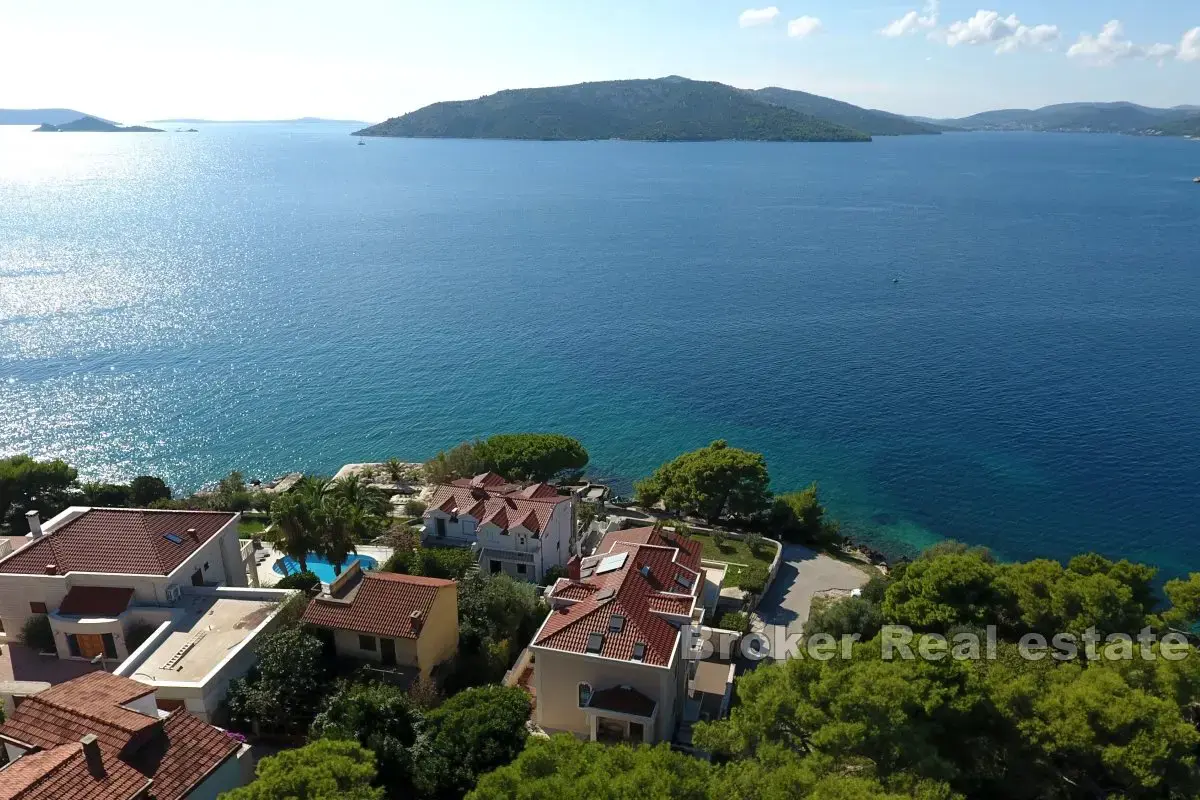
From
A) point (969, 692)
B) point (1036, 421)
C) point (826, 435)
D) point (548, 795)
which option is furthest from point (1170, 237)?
point (548, 795)

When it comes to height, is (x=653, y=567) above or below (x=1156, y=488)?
above

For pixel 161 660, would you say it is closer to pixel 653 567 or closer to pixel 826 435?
pixel 653 567

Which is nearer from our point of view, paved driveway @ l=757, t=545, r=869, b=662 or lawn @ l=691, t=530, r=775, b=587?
paved driveway @ l=757, t=545, r=869, b=662

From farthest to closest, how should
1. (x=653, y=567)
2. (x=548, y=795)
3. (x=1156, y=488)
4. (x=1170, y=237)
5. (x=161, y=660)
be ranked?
(x=1170, y=237) < (x=1156, y=488) < (x=653, y=567) < (x=161, y=660) < (x=548, y=795)

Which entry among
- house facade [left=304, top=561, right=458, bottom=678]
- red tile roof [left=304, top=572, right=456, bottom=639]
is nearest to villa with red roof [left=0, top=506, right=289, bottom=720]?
red tile roof [left=304, top=572, right=456, bottom=639]

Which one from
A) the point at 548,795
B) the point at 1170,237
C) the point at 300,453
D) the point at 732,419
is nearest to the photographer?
the point at 548,795

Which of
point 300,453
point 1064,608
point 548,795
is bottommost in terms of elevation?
point 300,453

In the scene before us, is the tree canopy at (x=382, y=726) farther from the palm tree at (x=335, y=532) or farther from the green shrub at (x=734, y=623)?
the green shrub at (x=734, y=623)

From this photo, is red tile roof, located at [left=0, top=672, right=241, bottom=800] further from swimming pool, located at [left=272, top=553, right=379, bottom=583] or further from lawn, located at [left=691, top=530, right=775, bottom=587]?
lawn, located at [left=691, top=530, right=775, bottom=587]
